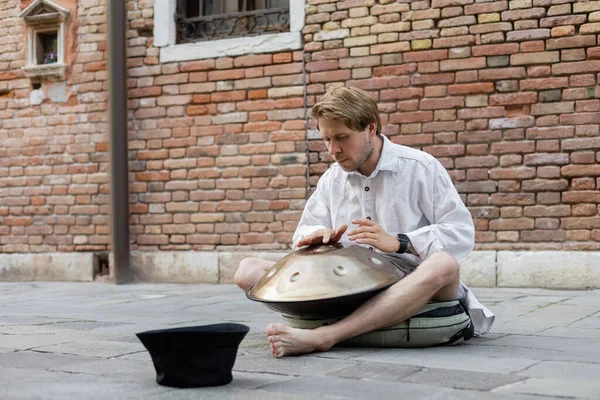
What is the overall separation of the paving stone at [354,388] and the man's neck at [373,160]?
3.88 ft

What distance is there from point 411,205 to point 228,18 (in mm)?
4554

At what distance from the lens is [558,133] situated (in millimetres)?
6672

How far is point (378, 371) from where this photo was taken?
3141 millimetres

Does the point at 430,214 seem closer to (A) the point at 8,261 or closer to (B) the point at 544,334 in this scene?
(B) the point at 544,334

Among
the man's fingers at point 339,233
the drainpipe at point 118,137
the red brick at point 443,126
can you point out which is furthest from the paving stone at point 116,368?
the drainpipe at point 118,137

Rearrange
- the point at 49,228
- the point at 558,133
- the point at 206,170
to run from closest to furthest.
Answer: the point at 558,133, the point at 206,170, the point at 49,228

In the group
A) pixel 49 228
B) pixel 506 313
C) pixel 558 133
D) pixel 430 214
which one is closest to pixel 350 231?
pixel 430 214

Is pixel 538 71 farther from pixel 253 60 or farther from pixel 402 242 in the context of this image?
pixel 402 242

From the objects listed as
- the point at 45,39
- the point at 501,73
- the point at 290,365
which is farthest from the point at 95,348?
the point at 45,39

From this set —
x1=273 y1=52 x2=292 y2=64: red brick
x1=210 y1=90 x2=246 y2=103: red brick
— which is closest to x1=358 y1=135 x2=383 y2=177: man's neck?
x1=273 y1=52 x2=292 y2=64: red brick

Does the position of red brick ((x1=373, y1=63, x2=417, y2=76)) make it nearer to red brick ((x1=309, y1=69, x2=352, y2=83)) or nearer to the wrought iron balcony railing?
red brick ((x1=309, y1=69, x2=352, y2=83))

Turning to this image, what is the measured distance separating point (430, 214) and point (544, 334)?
0.91m

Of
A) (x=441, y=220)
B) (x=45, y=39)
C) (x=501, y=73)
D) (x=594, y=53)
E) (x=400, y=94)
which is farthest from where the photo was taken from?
(x=45, y=39)

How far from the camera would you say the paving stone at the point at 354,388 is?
2.73m
